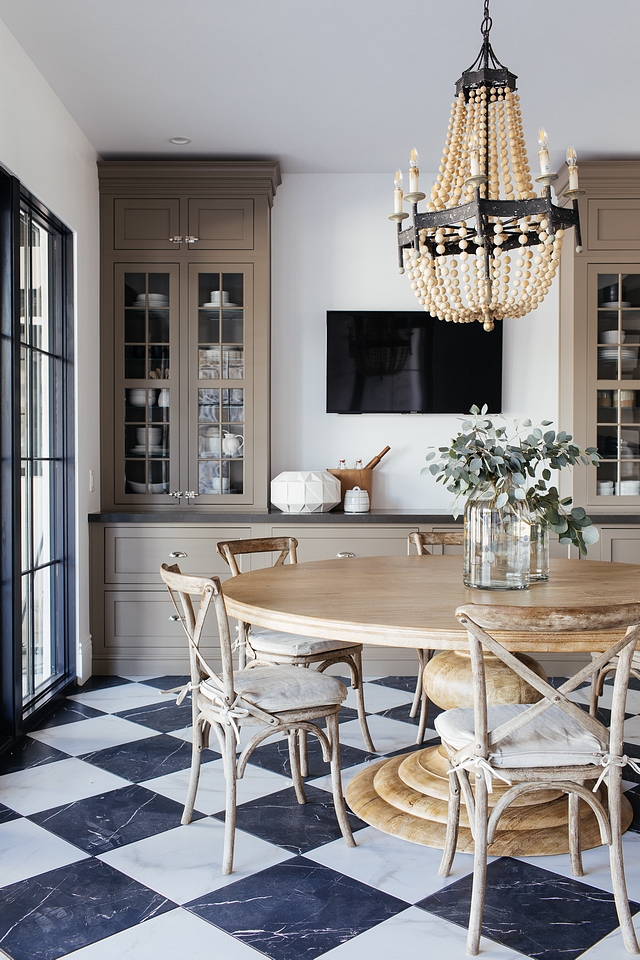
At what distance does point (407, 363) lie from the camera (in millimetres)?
4676

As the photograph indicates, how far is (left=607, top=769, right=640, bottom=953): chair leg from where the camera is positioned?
1864 mm

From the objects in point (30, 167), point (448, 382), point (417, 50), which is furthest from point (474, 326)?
point (30, 167)

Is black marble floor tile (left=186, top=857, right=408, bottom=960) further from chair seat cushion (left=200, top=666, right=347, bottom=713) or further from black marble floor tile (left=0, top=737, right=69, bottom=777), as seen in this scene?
black marble floor tile (left=0, top=737, right=69, bottom=777)

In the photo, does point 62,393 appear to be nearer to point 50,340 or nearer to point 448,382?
point 50,340

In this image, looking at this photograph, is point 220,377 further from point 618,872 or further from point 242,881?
point 618,872

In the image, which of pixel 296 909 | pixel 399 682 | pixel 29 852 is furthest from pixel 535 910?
pixel 399 682

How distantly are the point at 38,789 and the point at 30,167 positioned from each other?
8.28 feet

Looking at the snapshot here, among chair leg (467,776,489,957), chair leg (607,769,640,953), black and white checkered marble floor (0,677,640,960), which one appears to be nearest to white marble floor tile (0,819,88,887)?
black and white checkered marble floor (0,677,640,960)

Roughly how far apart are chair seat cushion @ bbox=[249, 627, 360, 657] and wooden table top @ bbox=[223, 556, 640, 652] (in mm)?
276

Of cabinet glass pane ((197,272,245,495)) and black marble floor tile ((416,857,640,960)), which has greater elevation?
cabinet glass pane ((197,272,245,495))

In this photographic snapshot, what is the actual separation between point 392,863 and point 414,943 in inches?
15.2

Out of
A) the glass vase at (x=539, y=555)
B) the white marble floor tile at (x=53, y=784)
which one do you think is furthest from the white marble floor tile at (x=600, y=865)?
the white marble floor tile at (x=53, y=784)

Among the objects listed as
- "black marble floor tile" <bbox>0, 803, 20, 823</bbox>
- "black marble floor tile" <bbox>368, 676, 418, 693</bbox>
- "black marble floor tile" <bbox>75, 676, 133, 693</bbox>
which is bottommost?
"black marble floor tile" <bbox>368, 676, 418, 693</bbox>

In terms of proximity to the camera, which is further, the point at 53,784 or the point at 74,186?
the point at 74,186
